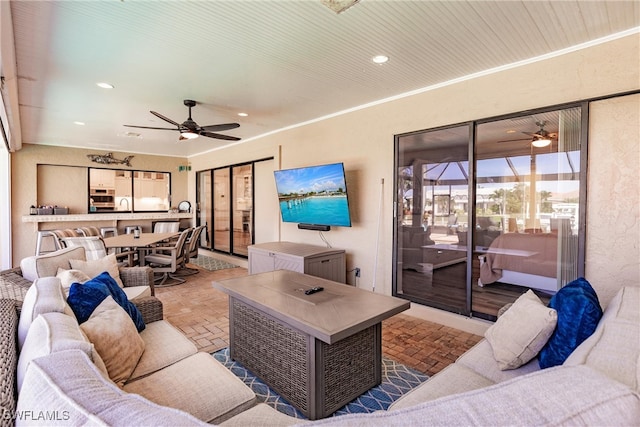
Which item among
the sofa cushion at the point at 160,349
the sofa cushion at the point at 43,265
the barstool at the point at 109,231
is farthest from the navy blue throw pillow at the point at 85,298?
the barstool at the point at 109,231

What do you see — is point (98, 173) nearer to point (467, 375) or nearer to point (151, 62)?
point (151, 62)

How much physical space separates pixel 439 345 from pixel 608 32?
2.93 m

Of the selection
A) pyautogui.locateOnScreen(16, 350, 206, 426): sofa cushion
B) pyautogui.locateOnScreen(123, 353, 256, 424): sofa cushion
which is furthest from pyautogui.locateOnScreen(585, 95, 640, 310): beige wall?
pyautogui.locateOnScreen(16, 350, 206, 426): sofa cushion

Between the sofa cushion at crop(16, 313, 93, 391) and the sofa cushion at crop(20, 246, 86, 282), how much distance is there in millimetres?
1405

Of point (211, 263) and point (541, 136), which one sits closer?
point (541, 136)

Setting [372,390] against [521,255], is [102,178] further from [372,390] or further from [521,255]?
[521,255]

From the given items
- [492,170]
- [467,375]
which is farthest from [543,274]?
[467,375]

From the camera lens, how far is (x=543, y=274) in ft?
10.1

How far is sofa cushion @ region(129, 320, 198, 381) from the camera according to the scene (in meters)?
1.70

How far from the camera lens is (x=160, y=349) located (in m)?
1.89

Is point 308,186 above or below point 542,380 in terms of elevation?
above

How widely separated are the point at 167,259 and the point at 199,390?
4170 mm

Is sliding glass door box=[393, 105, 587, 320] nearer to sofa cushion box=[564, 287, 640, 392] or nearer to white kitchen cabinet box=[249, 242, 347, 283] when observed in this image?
white kitchen cabinet box=[249, 242, 347, 283]

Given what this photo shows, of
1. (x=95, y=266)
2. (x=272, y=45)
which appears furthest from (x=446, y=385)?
(x=95, y=266)
